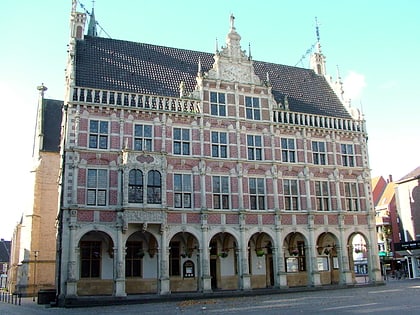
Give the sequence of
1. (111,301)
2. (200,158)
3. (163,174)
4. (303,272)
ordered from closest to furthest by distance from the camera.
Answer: (111,301) → (163,174) → (200,158) → (303,272)

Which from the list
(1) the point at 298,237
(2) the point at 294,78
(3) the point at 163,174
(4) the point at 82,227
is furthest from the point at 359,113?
(4) the point at 82,227

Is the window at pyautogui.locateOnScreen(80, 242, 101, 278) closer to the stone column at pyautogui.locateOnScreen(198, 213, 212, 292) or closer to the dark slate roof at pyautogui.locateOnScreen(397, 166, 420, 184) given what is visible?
the stone column at pyautogui.locateOnScreen(198, 213, 212, 292)

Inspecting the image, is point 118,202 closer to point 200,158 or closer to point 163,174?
point 163,174

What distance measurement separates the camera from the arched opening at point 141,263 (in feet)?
105

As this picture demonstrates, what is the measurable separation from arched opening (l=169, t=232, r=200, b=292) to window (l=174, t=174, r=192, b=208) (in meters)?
2.56

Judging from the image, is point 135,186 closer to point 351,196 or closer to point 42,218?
point 42,218

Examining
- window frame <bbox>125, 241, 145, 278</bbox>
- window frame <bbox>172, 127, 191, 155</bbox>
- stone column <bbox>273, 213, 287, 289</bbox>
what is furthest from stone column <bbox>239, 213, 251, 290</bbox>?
window frame <bbox>125, 241, 145, 278</bbox>

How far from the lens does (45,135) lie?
46.1m

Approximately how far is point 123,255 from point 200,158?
893cm

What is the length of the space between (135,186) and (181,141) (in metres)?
5.38

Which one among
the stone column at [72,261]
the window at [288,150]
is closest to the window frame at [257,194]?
the window at [288,150]

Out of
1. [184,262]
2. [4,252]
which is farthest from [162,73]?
[4,252]

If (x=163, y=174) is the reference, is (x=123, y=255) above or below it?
below

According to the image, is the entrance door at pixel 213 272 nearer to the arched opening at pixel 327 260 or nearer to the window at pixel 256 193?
the window at pixel 256 193
